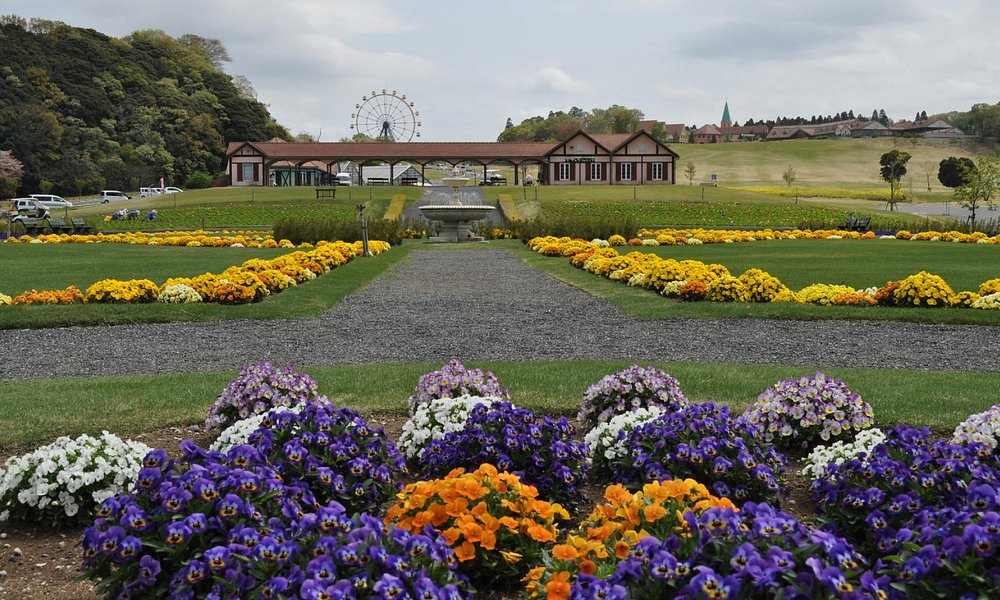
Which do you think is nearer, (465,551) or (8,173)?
(465,551)

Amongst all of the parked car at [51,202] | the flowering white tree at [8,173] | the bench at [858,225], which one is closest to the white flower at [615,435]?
the bench at [858,225]

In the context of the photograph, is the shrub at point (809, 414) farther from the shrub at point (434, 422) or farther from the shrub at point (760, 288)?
the shrub at point (760, 288)

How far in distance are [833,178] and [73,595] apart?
10906cm

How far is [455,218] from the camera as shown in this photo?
33.6 m

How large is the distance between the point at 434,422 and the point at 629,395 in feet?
4.52

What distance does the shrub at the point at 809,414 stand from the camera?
5262 millimetres

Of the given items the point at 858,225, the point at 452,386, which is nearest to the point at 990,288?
the point at 452,386

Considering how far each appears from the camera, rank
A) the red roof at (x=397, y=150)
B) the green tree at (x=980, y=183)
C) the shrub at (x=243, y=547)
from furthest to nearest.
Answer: the red roof at (x=397, y=150), the green tree at (x=980, y=183), the shrub at (x=243, y=547)

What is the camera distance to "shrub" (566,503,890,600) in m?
2.33

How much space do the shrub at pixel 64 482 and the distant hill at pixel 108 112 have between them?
77.7 m

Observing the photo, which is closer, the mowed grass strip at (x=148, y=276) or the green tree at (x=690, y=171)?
the mowed grass strip at (x=148, y=276)

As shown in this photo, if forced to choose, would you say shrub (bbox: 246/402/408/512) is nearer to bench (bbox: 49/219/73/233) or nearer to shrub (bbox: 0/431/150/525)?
shrub (bbox: 0/431/150/525)

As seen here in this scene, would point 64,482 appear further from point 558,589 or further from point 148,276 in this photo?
point 148,276

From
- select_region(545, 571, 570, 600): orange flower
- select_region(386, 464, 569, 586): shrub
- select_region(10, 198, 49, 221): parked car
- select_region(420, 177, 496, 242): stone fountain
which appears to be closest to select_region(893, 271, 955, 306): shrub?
select_region(386, 464, 569, 586): shrub
